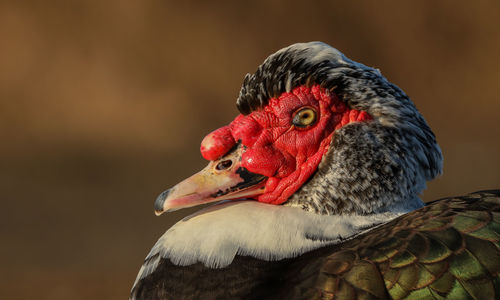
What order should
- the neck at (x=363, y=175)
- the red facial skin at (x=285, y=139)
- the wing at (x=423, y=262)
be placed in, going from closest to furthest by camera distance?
the wing at (x=423, y=262) < the neck at (x=363, y=175) < the red facial skin at (x=285, y=139)

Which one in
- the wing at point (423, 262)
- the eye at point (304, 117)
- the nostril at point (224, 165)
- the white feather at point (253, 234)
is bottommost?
the wing at point (423, 262)

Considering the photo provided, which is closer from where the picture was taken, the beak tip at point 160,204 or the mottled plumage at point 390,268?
the mottled plumage at point 390,268

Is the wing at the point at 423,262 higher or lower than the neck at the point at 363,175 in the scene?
lower

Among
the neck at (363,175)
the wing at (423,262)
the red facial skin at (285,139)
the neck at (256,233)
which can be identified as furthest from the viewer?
the red facial skin at (285,139)

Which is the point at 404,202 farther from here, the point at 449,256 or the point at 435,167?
the point at 449,256

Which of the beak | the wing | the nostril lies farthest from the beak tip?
the wing

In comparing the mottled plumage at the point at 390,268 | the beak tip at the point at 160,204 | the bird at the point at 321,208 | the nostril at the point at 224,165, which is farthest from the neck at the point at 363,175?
the beak tip at the point at 160,204

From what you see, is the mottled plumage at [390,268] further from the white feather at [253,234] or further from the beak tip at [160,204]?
the beak tip at [160,204]

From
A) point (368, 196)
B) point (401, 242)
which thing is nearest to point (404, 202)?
point (368, 196)
